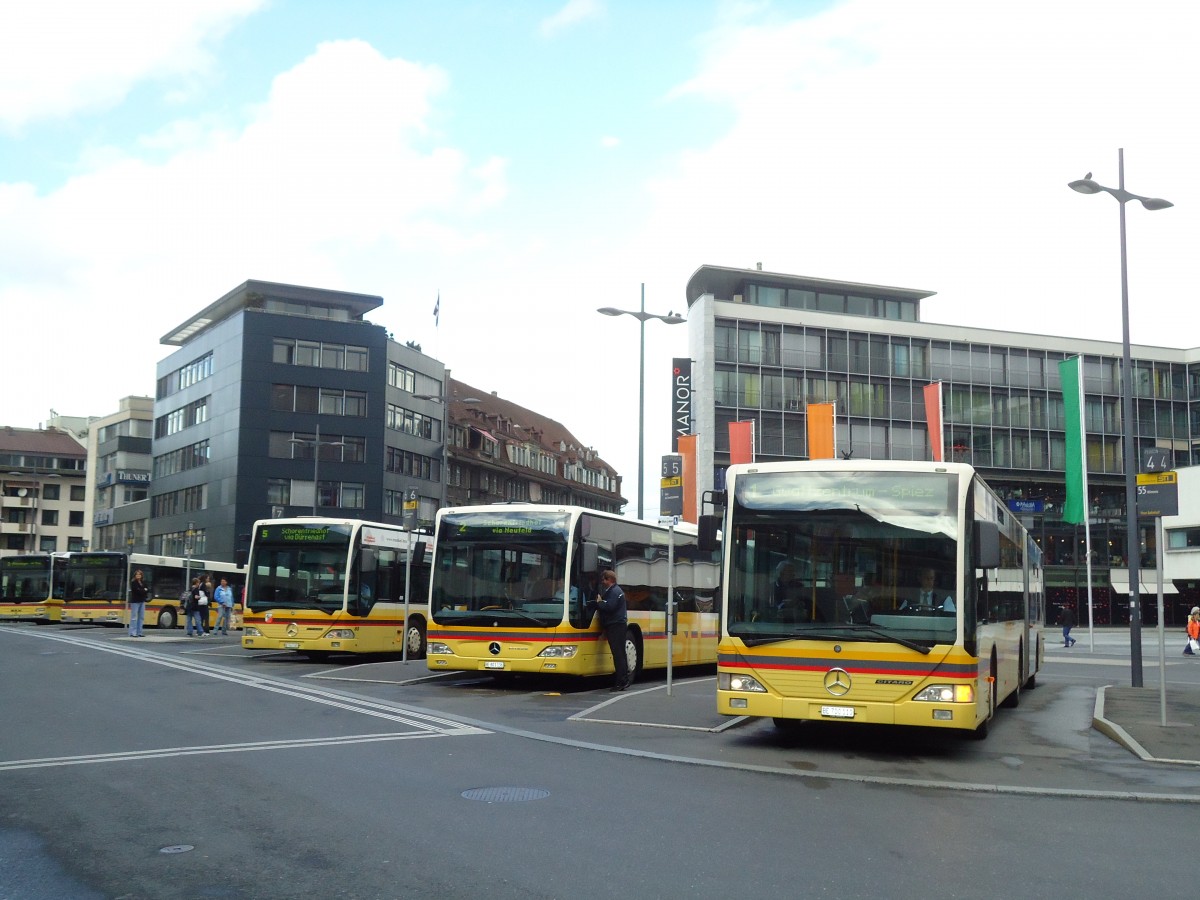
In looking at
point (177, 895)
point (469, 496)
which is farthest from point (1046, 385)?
point (177, 895)

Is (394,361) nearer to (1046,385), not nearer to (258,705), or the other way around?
(1046,385)

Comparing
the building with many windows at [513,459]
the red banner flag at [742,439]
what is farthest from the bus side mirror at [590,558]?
the building with many windows at [513,459]

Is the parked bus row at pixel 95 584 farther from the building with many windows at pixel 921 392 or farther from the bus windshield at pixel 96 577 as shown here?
the building with many windows at pixel 921 392

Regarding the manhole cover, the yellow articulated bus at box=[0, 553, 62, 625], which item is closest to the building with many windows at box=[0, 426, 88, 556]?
the yellow articulated bus at box=[0, 553, 62, 625]

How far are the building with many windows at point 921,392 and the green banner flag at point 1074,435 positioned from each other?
31.4 m

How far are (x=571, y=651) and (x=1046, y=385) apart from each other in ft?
206

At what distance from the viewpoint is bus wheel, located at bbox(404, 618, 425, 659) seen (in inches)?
1066

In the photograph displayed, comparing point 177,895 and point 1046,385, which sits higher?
point 1046,385

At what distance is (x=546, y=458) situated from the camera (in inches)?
4338

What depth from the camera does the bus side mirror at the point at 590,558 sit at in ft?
60.8

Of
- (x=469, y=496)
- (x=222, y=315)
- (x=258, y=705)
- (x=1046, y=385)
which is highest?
(x=222, y=315)

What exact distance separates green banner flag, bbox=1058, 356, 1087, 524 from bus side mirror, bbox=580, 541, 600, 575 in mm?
18800

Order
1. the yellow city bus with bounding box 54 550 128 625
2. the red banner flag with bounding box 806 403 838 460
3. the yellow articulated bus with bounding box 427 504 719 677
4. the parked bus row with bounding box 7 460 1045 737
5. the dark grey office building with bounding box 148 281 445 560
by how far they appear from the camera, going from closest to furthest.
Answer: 1. the parked bus row with bounding box 7 460 1045 737
2. the yellow articulated bus with bounding box 427 504 719 677
3. the red banner flag with bounding box 806 403 838 460
4. the yellow city bus with bounding box 54 550 128 625
5. the dark grey office building with bounding box 148 281 445 560

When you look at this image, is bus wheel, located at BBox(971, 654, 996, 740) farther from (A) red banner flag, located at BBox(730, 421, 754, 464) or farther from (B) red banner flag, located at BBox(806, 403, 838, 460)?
(A) red banner flag, located at BBox(730, 421, 754, 464)
